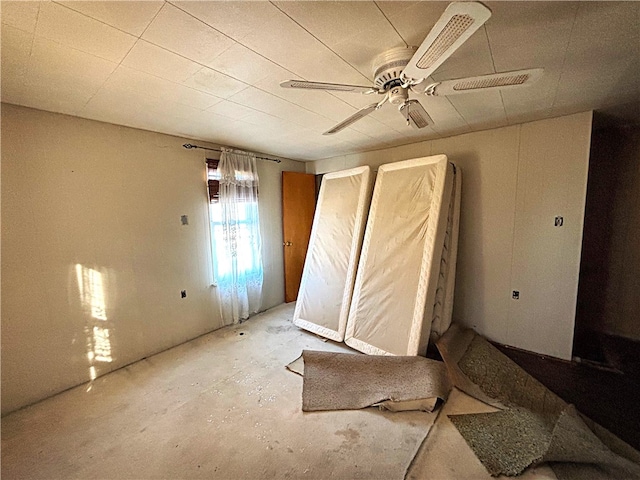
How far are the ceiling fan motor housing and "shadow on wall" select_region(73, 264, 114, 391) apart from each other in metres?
2.91

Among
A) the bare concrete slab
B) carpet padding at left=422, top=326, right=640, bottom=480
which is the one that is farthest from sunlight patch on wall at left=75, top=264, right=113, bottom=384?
carpet padding at left=422, top=326, right=640, bottom=480

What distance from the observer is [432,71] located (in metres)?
1.22

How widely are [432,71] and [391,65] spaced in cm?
29

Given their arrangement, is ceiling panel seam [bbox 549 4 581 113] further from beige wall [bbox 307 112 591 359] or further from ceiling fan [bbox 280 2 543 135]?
beige wall [bbox 307 112 591 359]

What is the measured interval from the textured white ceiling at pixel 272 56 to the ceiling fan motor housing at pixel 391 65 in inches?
1.9

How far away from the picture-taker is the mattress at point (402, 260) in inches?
101

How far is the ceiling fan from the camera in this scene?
2.90 ft

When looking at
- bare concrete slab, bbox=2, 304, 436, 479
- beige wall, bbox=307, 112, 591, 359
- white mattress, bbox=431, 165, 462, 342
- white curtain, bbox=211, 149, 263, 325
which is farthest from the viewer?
white curtain, bbox=211, 149, 263, 325

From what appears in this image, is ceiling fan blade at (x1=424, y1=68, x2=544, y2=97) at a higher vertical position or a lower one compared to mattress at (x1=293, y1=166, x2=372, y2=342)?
higher

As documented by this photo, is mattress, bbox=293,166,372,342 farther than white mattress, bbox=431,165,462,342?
Yes

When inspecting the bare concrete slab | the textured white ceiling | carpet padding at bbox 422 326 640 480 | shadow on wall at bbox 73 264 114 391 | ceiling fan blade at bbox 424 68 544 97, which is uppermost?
the textured white ceiling

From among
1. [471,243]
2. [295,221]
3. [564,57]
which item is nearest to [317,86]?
[564,57]

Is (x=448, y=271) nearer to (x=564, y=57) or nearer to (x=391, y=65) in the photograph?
(x=564, y=57)

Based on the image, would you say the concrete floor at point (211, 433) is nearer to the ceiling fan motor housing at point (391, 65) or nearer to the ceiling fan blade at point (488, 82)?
the ceiling fan blade at point (488, 82)
